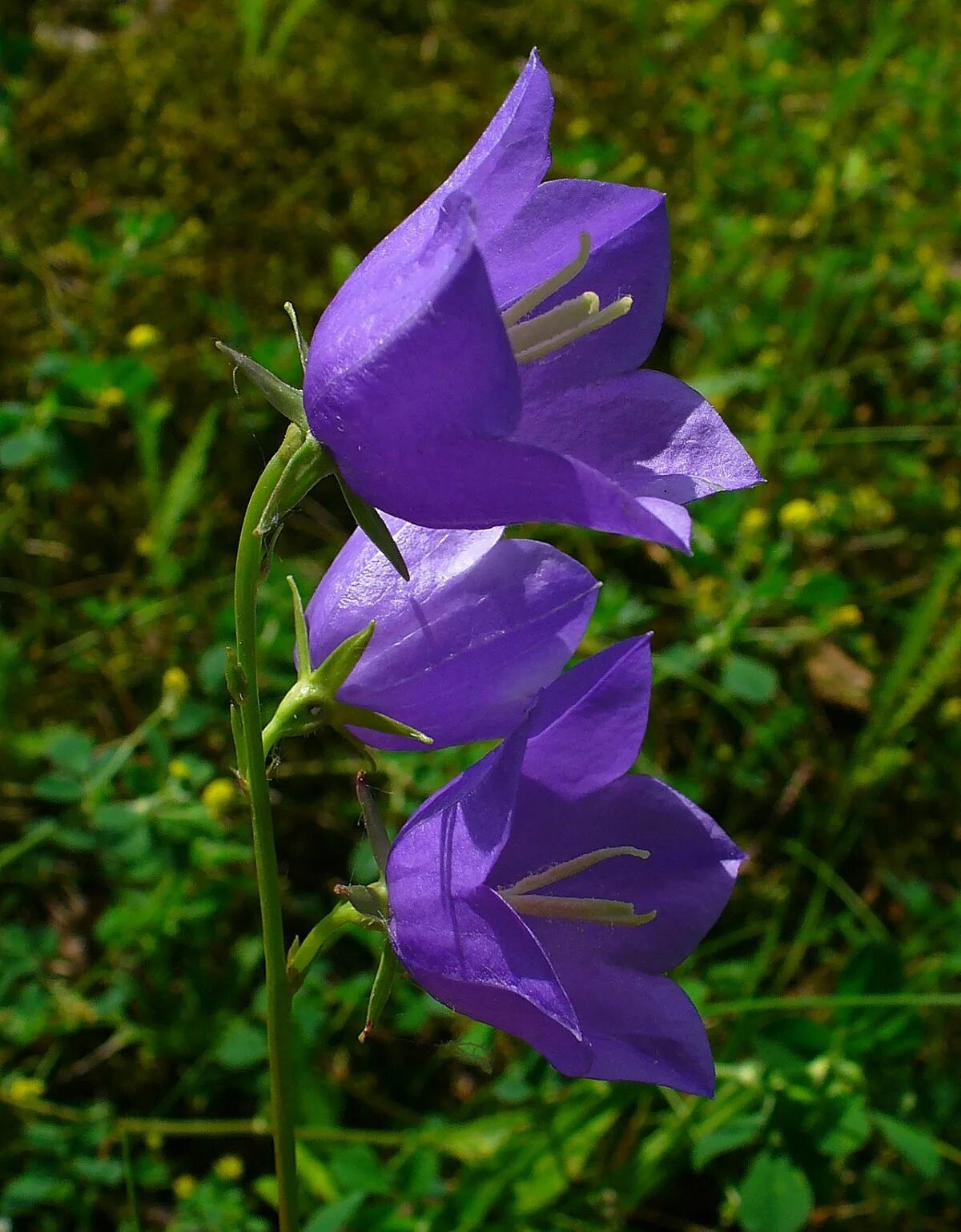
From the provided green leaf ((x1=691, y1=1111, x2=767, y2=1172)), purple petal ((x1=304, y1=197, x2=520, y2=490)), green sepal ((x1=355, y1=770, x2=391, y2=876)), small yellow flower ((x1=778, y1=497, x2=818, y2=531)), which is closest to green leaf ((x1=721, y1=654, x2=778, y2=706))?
small yellow flower ((x1=778, y1=497, x2=818, y2=531))

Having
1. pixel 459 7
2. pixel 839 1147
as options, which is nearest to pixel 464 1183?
pixel 839 1147

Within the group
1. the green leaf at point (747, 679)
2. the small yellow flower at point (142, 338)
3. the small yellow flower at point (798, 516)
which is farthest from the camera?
the small yellow flower at point (798, 516)

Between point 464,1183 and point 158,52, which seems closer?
point 464,1183

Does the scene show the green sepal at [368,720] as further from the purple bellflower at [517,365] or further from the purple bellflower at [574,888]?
the purple bellflower at [517,365]

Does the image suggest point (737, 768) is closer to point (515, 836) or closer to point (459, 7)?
point (515, 836)

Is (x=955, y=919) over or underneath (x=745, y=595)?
underneath

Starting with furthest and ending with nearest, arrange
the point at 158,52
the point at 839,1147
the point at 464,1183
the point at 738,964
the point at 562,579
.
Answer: the point at 158,52 < the point at 738,964 < the point at 464,1183 < the point at 839,1147 < the point at 562,579

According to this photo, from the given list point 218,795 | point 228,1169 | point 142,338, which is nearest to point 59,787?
point 218,795

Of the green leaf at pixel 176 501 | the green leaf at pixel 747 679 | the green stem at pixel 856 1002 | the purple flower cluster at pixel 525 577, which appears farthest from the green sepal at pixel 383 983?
the green leaf at pixel 176 501
